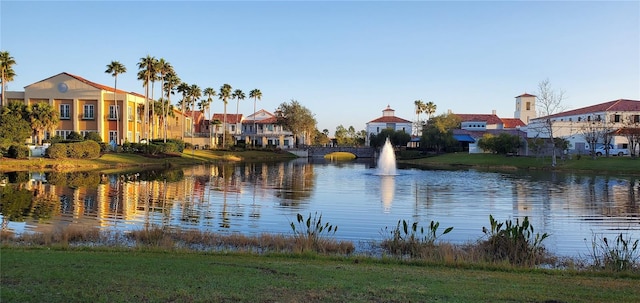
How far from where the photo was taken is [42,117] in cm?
5684

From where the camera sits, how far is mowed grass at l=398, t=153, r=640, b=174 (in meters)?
→ 55.1

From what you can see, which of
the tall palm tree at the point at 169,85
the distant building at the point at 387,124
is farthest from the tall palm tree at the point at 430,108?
the tall palm tree at the point at 169,85

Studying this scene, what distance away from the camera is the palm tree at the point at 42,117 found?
186 feet

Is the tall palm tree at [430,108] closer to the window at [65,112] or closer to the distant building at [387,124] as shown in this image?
the distant building at [387,124]

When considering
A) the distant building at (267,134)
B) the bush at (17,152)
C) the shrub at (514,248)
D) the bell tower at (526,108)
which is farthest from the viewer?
the bell tower at (526,108)

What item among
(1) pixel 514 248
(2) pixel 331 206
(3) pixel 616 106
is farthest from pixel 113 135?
(3) pixel 616 106

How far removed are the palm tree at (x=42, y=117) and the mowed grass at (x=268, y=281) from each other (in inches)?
2097

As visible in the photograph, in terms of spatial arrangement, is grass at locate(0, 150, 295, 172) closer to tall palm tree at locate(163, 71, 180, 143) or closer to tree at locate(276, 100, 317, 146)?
tall palm tree at locate(163, 71, 180, 143)

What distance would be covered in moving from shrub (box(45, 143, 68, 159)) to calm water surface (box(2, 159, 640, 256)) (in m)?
12.4

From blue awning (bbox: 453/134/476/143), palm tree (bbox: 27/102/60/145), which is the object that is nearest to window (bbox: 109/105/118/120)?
palm tree (bbox: 27/102/60/145)

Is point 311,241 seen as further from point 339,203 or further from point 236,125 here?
point 236,125

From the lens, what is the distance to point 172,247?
12773 mm

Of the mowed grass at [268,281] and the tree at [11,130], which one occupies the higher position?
the tree at [11,130]

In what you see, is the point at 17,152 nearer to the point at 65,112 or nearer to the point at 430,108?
the point at 65,112
